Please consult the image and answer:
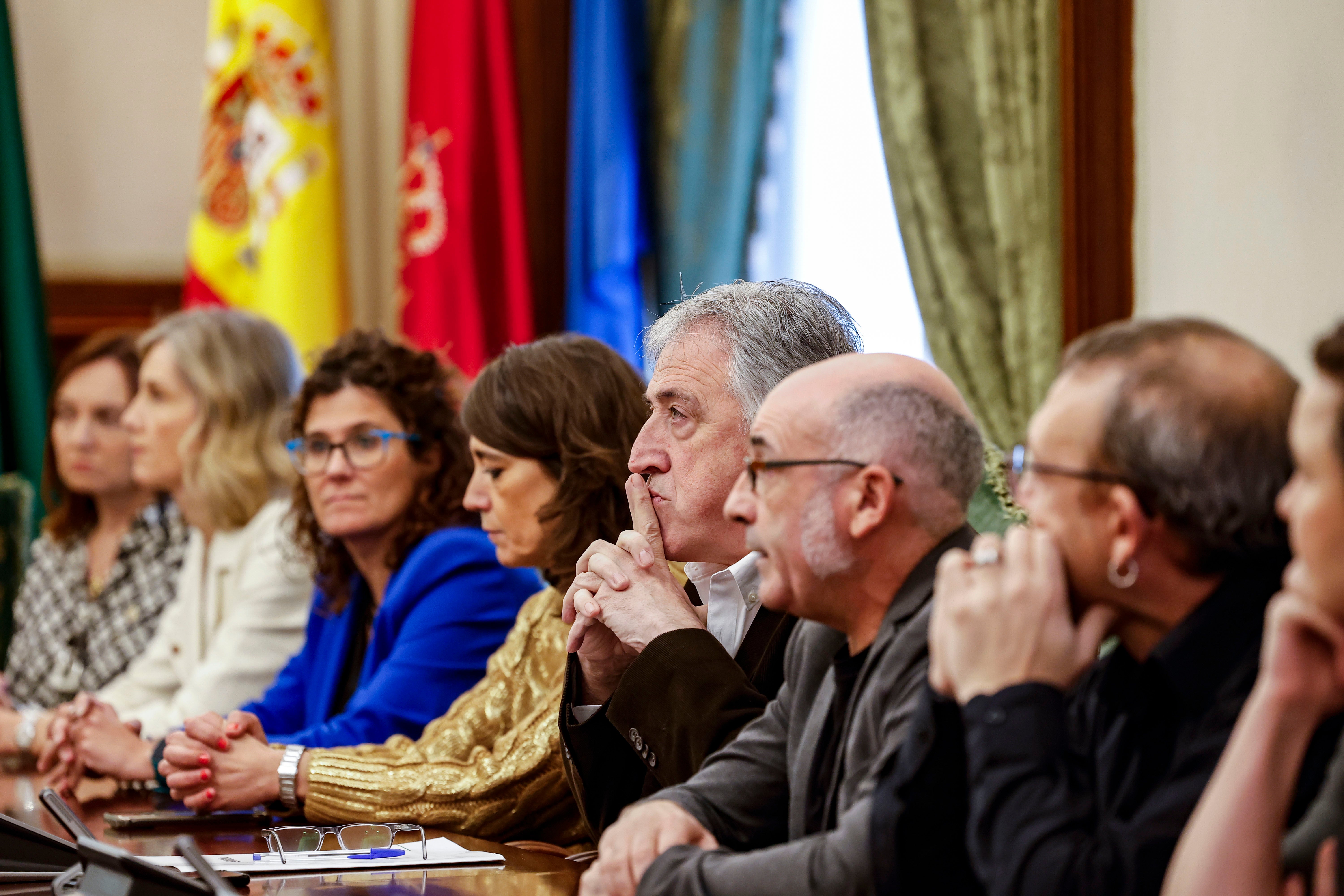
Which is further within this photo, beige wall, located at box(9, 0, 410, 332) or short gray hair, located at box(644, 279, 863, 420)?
beige wall, located at box(9, 0, 410, 332)

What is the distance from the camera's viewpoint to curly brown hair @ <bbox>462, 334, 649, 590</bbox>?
8.72ft

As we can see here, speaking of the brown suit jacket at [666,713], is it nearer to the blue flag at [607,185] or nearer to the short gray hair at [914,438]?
the short gray hair at [914,438]

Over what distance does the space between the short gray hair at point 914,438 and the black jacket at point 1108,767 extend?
0.28m

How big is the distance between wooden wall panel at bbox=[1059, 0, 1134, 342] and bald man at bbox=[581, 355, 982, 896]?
1.79 metres

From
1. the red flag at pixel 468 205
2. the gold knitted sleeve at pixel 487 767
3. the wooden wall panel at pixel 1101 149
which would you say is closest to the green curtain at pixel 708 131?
the red flag at pixel 468 205

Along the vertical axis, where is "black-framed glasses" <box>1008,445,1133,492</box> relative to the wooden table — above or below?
above

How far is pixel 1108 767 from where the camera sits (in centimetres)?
128

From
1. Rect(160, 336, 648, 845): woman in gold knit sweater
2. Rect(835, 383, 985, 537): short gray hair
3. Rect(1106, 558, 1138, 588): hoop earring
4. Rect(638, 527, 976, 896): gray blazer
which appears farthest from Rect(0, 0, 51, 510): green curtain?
Rect(1106, 558, 1138, 588): hoop earring

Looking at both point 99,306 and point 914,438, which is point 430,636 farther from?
point 99,306

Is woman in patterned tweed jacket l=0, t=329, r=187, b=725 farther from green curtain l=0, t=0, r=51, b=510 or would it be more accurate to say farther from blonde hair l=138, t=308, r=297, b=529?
green curtain l=0, t=0, r=51, b=510

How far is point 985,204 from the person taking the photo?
3.58m

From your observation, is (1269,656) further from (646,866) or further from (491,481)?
(491,481)

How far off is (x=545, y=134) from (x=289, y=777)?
3010mm

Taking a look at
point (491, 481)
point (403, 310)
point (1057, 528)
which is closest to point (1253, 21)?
point (491, 481)
